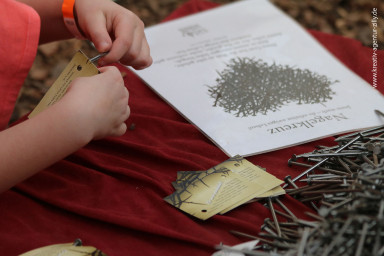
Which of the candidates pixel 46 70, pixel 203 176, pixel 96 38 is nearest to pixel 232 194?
pixel 203 176

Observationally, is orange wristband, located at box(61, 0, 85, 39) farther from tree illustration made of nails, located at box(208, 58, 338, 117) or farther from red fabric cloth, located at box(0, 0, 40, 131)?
tree illustration made of nails, located at box(208, 58, 338, 117)

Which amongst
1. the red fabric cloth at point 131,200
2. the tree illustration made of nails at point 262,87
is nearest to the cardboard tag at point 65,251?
Answer: the red fabric cloth at point 131,200

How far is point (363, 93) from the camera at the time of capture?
97 centimetres

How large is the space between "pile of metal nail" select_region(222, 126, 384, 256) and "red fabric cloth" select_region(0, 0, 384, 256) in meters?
0.03

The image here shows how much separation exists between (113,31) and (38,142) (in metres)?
0.30

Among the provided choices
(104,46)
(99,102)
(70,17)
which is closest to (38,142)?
(99,102)

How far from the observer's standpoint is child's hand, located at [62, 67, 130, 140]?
658 mm

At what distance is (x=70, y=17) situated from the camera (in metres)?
0.92

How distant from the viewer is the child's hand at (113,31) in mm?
800

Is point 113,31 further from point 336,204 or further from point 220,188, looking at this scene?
point 336,204

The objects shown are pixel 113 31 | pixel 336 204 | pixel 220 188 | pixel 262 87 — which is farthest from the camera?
pixel 262 87

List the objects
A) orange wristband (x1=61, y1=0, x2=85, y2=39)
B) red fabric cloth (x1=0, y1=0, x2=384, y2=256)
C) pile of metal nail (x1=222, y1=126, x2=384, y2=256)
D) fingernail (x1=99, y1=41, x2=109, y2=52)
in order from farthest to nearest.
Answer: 1. orange wristband (x1=61, y1=0, x2=85, y2=39)
2. fingernail (x1=99, y1=41, x2=109, y2=52)
3. red fabric cloth (x1=0, y1=0, x2=384, y2=256)
4. pile of metal nail (x1=222, y1=126, x2=384, y2=256)

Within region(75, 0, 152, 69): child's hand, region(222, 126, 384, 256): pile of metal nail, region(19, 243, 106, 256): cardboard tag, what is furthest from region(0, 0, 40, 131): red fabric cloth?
region(222, 126, 384, 256): pile of metal nail

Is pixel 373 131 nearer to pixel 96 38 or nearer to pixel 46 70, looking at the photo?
pixel 96 38
